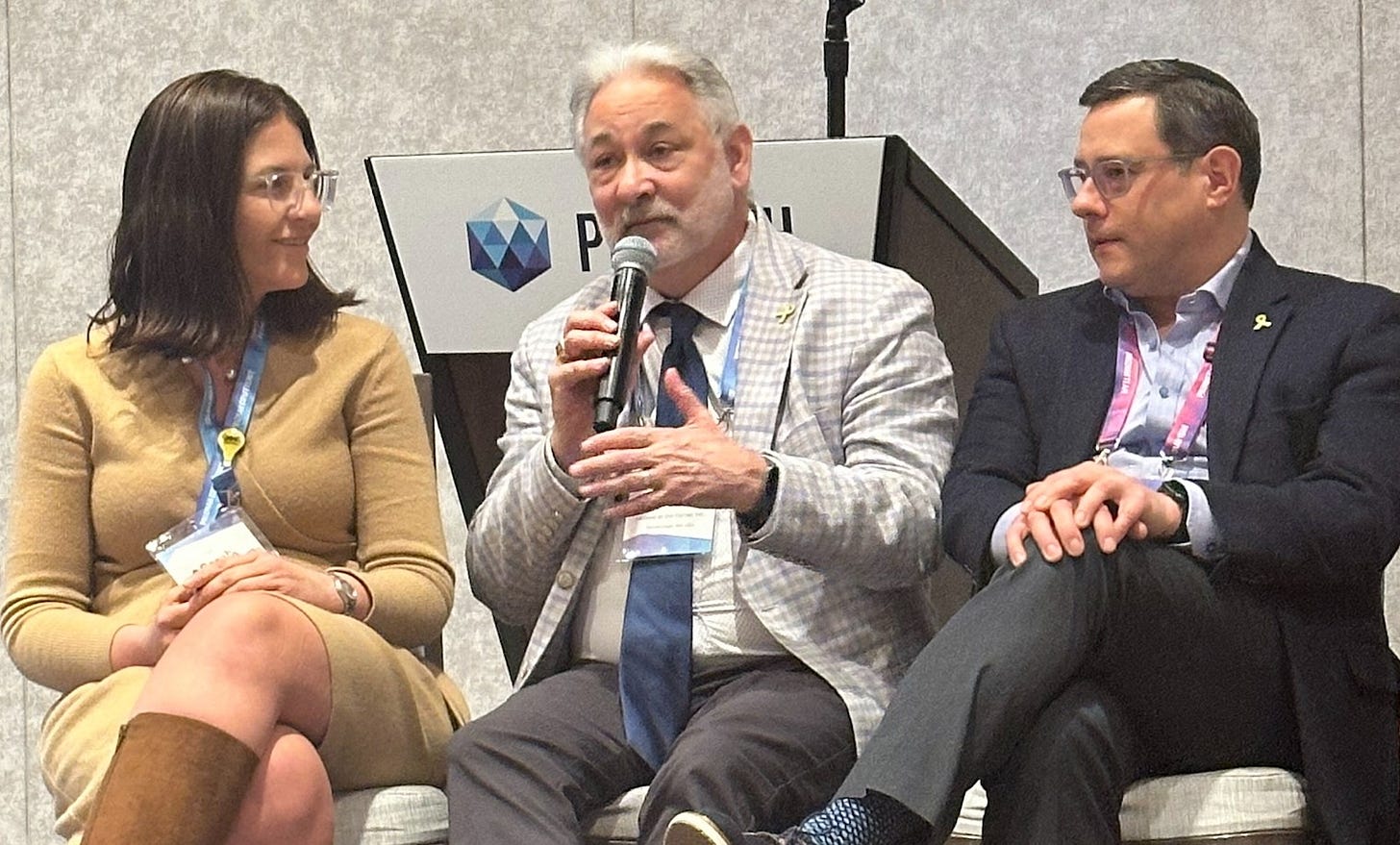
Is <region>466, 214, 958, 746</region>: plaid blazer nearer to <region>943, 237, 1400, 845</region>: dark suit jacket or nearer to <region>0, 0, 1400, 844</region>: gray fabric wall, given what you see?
<region>943, 237, 1400, 845</region>: dark suit jacket

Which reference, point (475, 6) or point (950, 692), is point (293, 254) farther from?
point (475, 6)

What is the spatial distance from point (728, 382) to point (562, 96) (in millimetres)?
2085

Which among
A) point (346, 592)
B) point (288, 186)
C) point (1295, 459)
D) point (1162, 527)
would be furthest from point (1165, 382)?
point (288, 186)

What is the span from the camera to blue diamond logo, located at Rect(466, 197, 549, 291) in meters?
2.95

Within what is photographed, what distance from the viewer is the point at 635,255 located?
96.1 inches

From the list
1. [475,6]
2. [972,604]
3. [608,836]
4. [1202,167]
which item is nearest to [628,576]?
[608,836]

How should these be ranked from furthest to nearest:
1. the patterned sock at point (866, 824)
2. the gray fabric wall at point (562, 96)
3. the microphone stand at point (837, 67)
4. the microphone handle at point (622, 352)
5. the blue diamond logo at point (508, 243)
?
A: the gray fabric wall at point (562, 96) → the microphone stand at point (837, 67) → the blue diamond logo at point (508, 243) → the microphone handle at point (622, 352) → the patterned sock at point (866, 824)

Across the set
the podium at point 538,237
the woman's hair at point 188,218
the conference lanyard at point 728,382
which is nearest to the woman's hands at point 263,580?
the woman's hair at point 188,218

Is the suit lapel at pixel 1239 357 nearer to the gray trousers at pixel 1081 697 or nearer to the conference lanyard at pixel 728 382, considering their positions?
the gray trousers at pixel 1081 697

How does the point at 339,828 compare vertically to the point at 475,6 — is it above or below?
below

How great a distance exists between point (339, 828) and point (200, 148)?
0.93 m

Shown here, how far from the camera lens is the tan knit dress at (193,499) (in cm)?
259

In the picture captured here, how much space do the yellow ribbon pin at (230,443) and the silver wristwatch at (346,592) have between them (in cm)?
22

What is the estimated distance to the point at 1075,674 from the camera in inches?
91.0
